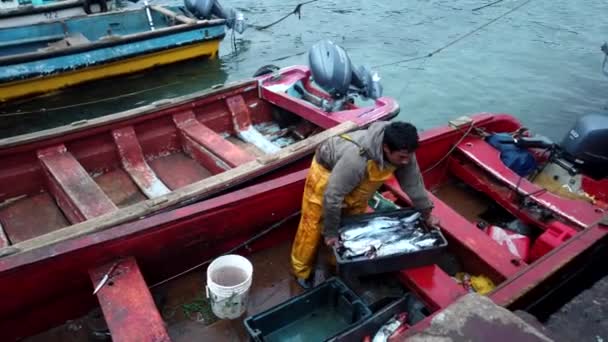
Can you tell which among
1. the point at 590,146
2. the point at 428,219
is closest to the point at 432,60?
the point at 590,146

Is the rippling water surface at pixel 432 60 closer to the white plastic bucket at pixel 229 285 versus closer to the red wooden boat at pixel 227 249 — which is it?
the red wooden boat at pixel 227 249

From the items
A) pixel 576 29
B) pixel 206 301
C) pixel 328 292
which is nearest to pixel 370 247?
pixel 328 292

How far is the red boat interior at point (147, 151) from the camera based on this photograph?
446 cm

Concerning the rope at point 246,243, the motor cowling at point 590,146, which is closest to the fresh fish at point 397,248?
the rope at point 246,243

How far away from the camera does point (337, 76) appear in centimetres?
580

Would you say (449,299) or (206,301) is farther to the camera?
(206,301)

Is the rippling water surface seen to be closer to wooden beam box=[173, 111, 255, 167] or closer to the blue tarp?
the blue tarp

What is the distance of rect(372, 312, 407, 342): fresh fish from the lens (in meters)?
2.98

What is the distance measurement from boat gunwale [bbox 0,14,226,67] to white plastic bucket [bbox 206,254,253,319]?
6232 millimetres

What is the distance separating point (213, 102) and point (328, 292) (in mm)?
3265

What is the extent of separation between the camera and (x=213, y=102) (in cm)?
583

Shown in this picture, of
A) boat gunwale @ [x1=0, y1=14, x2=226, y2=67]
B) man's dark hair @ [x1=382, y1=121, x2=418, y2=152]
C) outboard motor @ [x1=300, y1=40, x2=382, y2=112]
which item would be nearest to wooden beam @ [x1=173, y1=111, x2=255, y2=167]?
outboard motor @ [x1=300, y1=40, x2=382, y2=112]

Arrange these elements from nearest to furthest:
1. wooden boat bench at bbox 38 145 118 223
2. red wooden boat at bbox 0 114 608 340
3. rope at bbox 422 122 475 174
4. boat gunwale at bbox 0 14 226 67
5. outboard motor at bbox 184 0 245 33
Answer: red wooden boat at bbox 0 114 608 340 < wooden boat bench at bbox 38 145 118 223 < rope at bbox 422 122 475 174 < boat gunwale at bbox 0 14 226 67 < outboard motor at bbox 184 0 245 33

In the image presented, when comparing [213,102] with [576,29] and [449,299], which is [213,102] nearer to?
[449,299]
